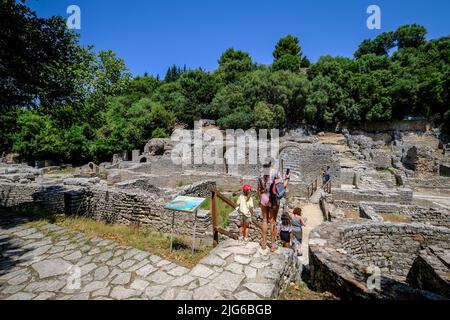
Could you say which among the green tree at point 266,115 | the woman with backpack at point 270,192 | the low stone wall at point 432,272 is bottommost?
the low stone wall at point 432,272

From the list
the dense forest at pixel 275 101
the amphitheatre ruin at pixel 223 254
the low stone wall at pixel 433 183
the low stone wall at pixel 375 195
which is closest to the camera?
the amphitheatre ruin at pixel 223 254

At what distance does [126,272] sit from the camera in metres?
3.59

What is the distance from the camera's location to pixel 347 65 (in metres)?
39.8

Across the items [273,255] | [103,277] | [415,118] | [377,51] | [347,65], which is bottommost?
[103,277]

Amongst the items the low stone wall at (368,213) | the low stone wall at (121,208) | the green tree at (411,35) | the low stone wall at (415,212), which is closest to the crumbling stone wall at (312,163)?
the low stone wall at (415,212)

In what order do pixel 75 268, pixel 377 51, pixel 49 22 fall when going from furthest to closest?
pixel 377 51 < pixel 49 22 < pixel 75 268

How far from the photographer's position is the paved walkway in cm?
296

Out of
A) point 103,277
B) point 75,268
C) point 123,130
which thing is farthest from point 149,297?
point 123,130

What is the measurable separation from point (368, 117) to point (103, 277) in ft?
134

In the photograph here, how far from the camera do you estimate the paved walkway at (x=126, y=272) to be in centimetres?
296

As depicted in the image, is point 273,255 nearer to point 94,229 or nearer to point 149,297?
A: point 149,297

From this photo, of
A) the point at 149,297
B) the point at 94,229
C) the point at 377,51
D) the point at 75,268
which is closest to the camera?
the point at 149,297

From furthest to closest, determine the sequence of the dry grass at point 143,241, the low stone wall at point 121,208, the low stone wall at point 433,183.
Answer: the low stone wall at point 433,183 < the low stone wall at point 121,208 < the dry grass at point 143,241

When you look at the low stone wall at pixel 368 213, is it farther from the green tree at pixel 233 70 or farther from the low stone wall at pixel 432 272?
the green tree at pixel 233 70
